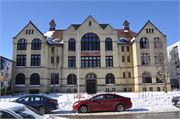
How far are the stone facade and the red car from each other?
789 inches

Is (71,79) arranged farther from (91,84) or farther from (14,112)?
(14,112)

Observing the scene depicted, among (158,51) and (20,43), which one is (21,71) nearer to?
(20,43)

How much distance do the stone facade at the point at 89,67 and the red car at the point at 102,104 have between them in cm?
2003

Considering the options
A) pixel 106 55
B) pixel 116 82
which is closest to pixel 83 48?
pixel 106 55

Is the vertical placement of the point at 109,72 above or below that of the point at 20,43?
below

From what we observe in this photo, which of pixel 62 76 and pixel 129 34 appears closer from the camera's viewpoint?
pixel 62 76

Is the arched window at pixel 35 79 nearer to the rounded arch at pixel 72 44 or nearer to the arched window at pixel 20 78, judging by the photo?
the arched window at pixel 20 78

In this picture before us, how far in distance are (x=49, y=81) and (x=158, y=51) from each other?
23684mm

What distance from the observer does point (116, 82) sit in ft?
113

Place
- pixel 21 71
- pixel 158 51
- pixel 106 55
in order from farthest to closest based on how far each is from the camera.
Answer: pixel 106 55
pixel 21 71
pixel 158 51

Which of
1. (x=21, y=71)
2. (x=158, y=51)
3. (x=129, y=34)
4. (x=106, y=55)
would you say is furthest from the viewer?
(x=129, y=34)

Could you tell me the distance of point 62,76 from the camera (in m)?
34.8

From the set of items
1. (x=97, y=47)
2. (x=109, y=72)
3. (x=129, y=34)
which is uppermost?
(x=129, y=34)

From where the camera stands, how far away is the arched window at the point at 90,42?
3566cm
